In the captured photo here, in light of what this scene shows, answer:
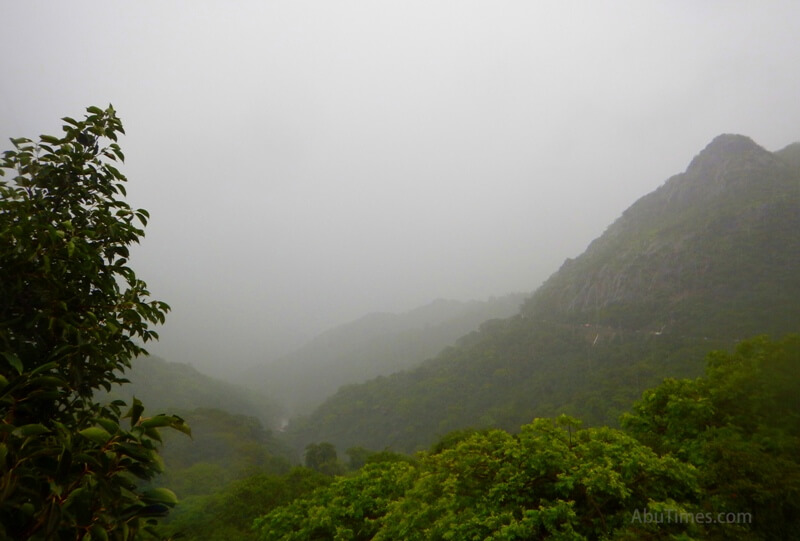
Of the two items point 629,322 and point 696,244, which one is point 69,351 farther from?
point 696,244

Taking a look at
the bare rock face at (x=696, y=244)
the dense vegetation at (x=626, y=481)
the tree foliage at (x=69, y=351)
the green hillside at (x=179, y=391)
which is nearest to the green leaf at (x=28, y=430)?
the tree foliage at (x=69, y=351)

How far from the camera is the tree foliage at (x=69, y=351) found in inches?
91.0

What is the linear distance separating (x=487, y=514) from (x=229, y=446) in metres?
70.1

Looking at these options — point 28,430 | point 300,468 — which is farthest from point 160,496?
point 300,468

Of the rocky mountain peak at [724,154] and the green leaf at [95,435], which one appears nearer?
the green leaf at [95,435]

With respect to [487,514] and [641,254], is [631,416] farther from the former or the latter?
[641,254]

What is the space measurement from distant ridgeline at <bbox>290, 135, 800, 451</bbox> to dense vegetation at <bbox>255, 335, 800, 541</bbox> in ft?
146

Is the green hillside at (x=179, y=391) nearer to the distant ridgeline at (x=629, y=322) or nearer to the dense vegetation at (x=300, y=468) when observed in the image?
the distant ridgeline at (x=629, y=322)

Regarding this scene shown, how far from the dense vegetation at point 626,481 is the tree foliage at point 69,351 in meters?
7.86

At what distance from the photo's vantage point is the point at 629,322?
3287 inches

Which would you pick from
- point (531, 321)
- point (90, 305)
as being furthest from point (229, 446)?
point (531, 321)

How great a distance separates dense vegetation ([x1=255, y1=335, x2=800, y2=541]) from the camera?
24.2 feet

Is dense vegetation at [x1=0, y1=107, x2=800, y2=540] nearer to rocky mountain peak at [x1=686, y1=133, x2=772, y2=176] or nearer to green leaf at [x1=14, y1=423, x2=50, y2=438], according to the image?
green leaf at [x1=14, y1=423, x2=50, y2=438]

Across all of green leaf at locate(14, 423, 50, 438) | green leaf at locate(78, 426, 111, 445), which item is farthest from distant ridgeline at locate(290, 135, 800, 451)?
green leaf at locate(14, 423, 50, 438)
